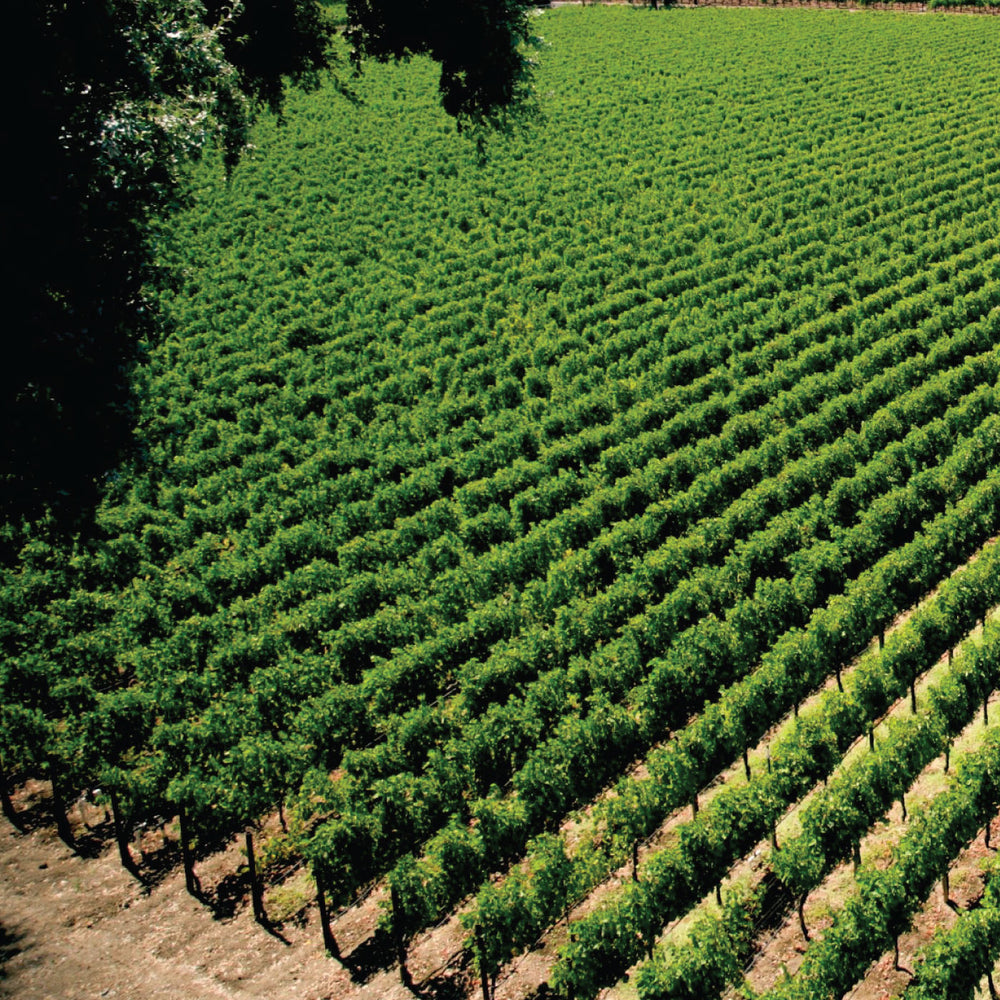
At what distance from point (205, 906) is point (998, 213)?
3071cm

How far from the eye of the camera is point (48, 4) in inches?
340

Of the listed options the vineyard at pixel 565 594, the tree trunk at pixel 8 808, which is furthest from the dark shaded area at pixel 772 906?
the tree trunk at pixel 8 808

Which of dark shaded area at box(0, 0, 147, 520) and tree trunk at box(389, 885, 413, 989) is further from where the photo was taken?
tree trunk at box(389, 885, 413, 989)

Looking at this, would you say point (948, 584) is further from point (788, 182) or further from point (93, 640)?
point (788, 182)

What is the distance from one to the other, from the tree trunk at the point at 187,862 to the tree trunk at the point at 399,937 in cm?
280

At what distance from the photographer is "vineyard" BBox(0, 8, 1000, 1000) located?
10.5 metres

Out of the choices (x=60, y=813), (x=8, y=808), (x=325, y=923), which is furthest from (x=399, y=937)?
(x=8, y=808)

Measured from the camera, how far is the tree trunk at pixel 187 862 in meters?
11.5

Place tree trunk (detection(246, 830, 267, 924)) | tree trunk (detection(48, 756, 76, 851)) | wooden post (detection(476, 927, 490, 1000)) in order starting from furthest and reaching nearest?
tree trunk (detection(48, 756, 76, 851))
tree trunk (detection(246, 830, 267, 924))
wooden post (detection(476, 927, 490, 1000))

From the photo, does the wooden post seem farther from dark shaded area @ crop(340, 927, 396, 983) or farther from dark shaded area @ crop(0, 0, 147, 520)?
dark shaded area @ crop(0, 0, 147, 520)

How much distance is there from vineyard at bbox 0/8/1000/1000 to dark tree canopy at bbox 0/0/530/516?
854mm

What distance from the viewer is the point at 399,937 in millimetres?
10320

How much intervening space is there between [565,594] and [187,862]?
22.4 feet

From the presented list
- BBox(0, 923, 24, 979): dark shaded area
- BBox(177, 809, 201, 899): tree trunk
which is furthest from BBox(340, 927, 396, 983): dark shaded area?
BBox(0, 923, 24, 979): dark shaded area
